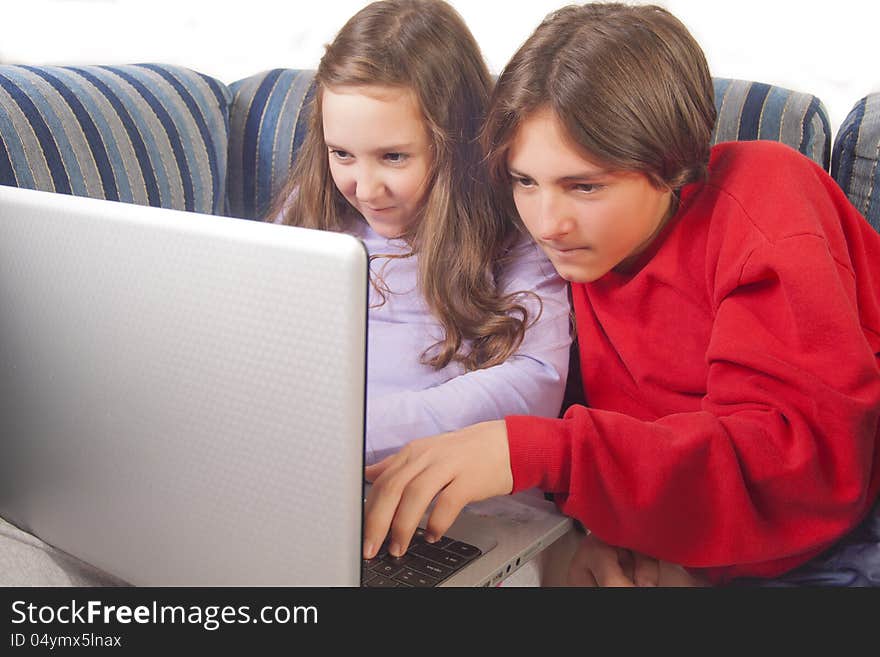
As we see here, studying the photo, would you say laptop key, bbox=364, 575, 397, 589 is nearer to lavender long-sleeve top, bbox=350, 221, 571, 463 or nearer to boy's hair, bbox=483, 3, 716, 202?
lavender long-sleeve top, bbox=350, 221, 571, 463

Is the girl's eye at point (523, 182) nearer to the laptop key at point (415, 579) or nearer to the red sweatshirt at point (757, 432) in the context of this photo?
the red sweatshirt at point (757, 432)

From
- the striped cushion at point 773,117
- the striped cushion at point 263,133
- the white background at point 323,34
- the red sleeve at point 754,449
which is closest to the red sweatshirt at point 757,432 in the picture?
the red sleeve at point 754,449

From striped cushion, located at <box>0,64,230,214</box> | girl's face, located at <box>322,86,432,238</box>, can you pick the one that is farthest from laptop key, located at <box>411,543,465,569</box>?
striped cushion, located at <box>0,64,230,214</box>

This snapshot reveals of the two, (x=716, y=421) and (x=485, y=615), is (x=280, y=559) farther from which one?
(x=716, y=421)

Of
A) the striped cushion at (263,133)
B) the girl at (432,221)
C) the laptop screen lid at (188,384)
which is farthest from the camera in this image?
the striped cushion at (263,133)

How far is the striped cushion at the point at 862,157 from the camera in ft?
3.41

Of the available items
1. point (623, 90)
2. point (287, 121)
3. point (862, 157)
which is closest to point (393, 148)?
point (623, 90)

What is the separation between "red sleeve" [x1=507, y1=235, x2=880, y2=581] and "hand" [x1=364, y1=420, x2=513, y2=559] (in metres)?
0.02

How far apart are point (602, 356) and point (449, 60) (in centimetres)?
40

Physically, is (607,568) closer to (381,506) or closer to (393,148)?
(381,506)

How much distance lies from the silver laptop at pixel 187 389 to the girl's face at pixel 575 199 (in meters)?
0.34

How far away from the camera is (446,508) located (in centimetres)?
65

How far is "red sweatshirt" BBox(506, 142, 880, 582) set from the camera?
0.72 m

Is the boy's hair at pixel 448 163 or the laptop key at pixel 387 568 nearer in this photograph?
the laptop key at pixel 387 568
